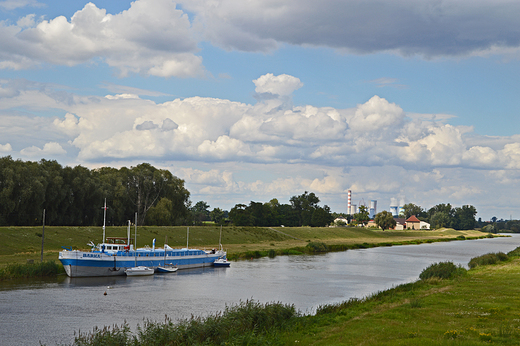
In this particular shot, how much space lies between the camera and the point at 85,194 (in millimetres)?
109875

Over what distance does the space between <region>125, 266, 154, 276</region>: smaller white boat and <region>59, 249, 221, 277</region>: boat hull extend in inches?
40.0

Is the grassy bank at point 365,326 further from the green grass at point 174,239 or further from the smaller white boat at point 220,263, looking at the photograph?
the smaller white boat at point 220,263

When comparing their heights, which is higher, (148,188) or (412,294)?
(148,188)

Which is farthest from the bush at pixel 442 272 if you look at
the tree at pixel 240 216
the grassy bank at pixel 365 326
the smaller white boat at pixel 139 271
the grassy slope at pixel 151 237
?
the tree at pixel 240 216

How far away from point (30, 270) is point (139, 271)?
15.9 metres

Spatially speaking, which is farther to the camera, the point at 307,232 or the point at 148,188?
the point at 307,232

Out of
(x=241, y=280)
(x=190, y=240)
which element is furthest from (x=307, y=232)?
(x=241, y=280)

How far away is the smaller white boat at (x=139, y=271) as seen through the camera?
217ft

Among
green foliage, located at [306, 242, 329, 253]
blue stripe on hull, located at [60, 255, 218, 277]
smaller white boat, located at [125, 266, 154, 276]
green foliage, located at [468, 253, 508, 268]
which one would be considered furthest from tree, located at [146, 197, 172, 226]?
green foliage, located at [468, 253, 508, 268]

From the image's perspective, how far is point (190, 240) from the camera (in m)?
108

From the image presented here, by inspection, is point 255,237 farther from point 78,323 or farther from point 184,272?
point 78,323

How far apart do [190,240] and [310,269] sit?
137 ft

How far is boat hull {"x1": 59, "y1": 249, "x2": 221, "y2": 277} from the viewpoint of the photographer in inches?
2360

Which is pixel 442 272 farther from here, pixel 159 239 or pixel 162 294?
pixel 159 239
